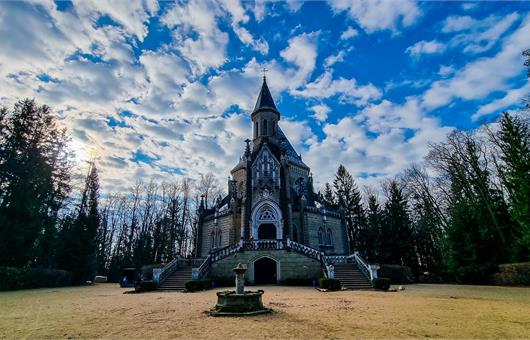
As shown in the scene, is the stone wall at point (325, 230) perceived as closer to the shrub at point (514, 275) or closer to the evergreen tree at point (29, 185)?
the shrub at point (514, 275)

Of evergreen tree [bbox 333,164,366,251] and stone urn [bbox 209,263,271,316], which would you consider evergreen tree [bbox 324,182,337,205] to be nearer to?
evergreen tree [bbox 333,164,366,251]

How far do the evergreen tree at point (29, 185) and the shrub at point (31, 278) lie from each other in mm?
1826

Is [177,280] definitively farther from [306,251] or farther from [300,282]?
[306,251]

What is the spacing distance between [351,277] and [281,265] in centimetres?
563

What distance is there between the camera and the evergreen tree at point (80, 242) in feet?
93.6

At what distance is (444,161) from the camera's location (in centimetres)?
2816

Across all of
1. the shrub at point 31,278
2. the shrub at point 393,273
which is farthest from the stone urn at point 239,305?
the shrub at point 31,278

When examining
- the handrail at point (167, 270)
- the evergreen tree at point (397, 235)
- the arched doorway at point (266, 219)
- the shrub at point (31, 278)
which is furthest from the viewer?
the evergreen tree at point (397, 235)

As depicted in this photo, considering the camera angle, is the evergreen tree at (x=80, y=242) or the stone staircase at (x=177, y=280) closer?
the stone staircase at (x=177, y=280)

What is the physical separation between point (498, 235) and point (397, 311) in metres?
21.3

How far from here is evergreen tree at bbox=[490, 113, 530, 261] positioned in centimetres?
1962

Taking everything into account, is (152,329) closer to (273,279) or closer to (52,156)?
(273,279)

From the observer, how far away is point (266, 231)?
28.6 m

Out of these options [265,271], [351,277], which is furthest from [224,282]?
[351,277]
